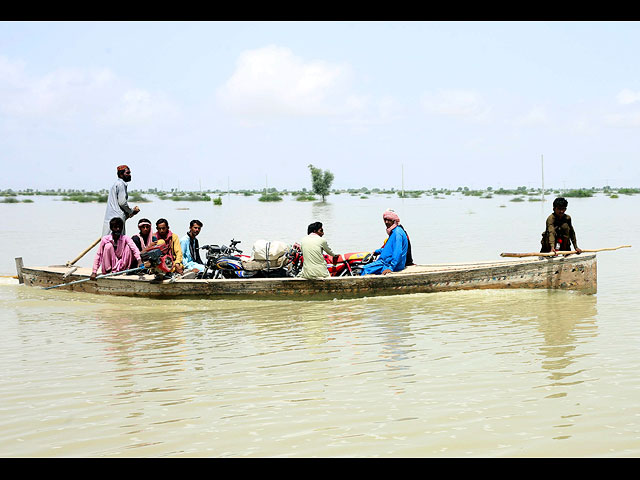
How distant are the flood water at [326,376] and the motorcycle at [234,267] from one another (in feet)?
1.51

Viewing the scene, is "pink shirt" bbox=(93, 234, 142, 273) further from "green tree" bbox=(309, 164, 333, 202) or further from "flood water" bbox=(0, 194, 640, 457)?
"green tree" bbox=(309, 164, 333, 202)

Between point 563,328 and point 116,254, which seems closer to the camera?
point 563,328

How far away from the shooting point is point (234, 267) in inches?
346

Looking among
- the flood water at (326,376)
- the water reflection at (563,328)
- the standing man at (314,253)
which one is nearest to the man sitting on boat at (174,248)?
the flood water at (326,376)

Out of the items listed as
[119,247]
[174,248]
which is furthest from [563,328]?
[119,247]

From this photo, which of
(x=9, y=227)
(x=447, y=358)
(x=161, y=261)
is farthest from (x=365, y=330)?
(x=9, y=227)

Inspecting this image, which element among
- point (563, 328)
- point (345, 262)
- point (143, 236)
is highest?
point (143, 236)

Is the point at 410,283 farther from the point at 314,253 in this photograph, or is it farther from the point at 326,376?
the point at 326,376

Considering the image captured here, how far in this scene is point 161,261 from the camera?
8.71 meters

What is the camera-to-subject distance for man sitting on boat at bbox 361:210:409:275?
856 centimetres

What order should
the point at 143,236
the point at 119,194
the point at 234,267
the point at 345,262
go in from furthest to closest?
the point at 143,236 < the point at 119,194 < the point at 345,262 < the point at 234,267

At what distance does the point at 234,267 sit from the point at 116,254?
1.95 m

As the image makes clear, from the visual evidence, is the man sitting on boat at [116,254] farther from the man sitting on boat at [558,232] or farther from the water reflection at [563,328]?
the man sitting on boat at [558,232]
